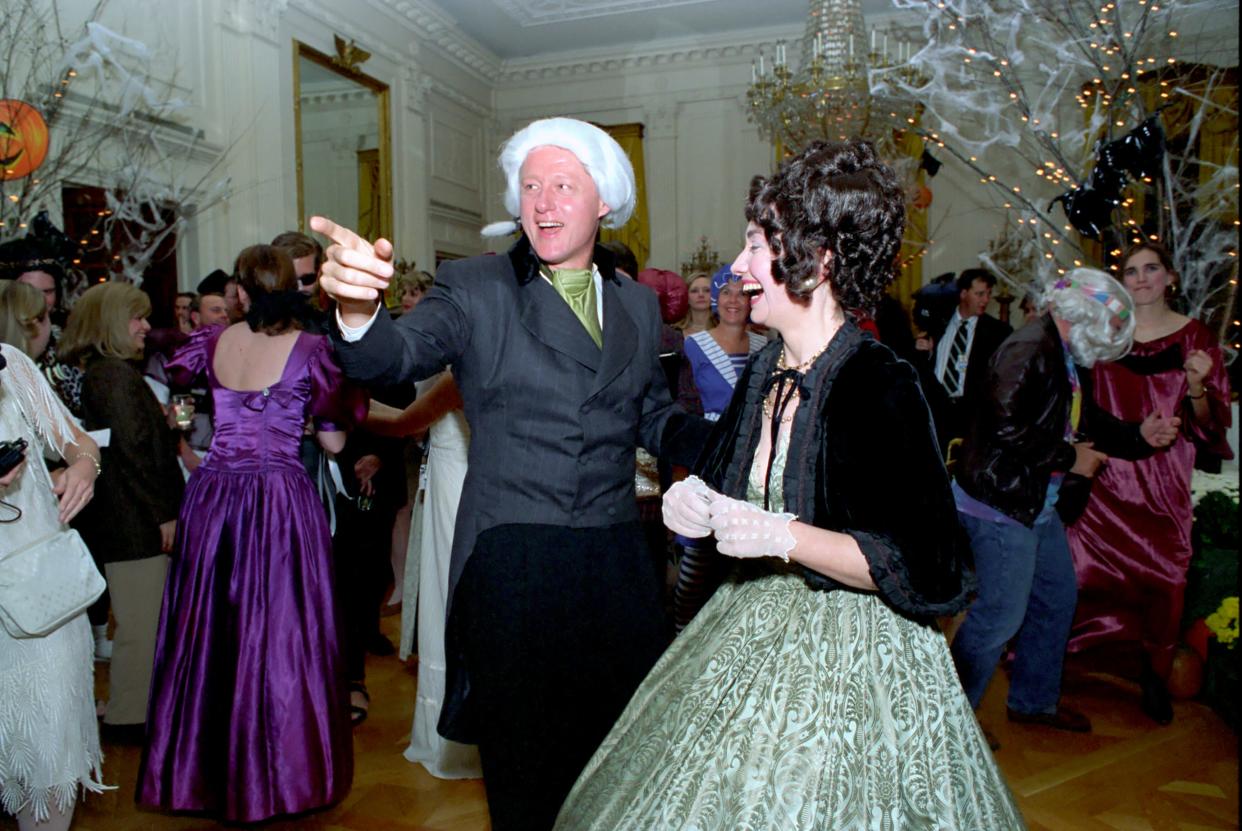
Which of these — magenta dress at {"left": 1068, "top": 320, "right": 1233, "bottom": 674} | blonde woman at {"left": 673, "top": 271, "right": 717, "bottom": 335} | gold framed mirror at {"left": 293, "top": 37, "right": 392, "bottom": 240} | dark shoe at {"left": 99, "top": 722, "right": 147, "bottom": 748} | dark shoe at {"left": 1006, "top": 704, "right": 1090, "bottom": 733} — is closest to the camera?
dark shoe at {"left": 99, "top": 722, "right": 147, "bottom": 748}

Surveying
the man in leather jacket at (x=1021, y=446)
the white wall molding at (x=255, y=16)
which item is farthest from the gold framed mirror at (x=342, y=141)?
the man in leather jacket at (x=1021, y=446)

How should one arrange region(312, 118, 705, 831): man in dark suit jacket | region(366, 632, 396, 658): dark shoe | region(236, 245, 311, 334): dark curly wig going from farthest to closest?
region(366, 632, 396, 658): dark shoe < region(236, 245, 311, 334): dark curly wig < region(312, 118, 705, 831): man in dark suit jacket

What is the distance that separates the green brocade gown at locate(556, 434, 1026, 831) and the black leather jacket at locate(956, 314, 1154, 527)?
1627 millimetres

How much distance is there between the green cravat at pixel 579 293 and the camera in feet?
6.09

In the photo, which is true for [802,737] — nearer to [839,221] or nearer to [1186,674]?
[839,221]

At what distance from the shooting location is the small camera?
1.90 m

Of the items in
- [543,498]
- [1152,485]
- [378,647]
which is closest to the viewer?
[543,498]

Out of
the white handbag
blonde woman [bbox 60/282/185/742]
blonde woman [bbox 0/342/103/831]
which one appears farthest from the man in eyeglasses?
the white handbag

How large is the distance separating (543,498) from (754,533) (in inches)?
21.7

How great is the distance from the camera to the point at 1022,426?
287 cm

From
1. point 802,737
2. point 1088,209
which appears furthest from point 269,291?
point 1088,209

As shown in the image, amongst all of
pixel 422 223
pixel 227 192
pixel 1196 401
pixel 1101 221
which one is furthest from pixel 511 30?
pixel 1196 401

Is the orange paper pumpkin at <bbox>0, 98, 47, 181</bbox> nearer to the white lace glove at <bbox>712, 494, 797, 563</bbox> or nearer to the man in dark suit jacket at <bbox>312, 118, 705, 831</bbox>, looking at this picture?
the man in dark suit jacket at <bbox>312, 118, 705, 831</bbox>

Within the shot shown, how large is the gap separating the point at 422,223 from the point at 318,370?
22.7 feet
